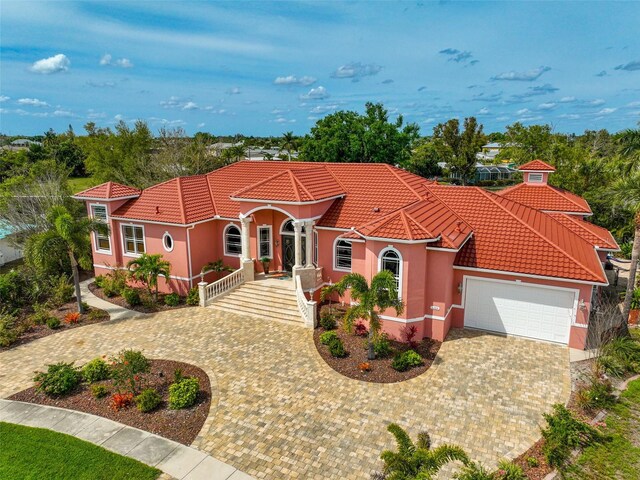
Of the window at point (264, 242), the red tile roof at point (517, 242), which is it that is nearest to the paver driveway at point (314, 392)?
the red tile roof at point (517, 242)

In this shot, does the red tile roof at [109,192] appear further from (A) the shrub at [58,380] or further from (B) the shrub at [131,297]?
(A) the shrub at [58,380]

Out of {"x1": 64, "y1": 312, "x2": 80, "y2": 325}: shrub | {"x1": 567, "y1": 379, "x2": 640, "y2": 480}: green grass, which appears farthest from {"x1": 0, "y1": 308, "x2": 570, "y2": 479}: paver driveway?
{"x1": 567, "y1": 379, "x2": 640, "y2": 480}: green grass

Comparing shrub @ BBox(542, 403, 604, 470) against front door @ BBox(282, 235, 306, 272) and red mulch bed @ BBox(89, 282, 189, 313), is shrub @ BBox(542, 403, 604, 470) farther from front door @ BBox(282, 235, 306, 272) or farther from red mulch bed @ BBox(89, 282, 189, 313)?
red mulch bed @ BBox(89, 282, 189, 313)

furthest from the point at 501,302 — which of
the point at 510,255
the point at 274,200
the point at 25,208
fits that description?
the point at 25,208

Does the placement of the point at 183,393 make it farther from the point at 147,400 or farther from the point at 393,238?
the point at 393,238

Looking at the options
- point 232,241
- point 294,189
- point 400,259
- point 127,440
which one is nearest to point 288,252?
point 232,241

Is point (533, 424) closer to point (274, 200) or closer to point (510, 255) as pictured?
point (510, 255)
